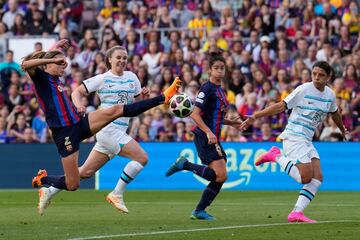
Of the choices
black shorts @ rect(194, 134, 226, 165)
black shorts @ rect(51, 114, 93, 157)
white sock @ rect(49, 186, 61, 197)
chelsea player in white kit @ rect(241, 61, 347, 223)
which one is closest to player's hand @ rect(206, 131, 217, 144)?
black shorts @ rect(194, 134, 226, 165)

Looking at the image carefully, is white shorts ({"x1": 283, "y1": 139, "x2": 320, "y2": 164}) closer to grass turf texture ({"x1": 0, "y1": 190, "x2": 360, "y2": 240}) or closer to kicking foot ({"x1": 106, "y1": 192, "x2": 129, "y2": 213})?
grass turf texture ({"x1": 0, "y1": 190, "x2": 360, "y2": 240})

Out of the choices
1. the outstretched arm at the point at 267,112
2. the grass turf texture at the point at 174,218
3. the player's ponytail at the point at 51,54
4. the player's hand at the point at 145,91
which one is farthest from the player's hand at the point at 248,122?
the player's ponytail at the point at 51,54

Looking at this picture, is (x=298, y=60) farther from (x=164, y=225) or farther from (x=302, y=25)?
(x=164, y=225)

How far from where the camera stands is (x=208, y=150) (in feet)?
49.2

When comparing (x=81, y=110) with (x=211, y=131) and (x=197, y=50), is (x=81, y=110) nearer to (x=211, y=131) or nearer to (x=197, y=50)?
(x=211, y=131)

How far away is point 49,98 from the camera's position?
1425 centimetres

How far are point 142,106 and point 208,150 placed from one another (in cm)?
176

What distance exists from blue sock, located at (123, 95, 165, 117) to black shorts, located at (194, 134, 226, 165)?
1518 mm

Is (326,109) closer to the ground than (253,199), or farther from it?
farther from it

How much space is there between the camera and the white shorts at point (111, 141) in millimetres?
16219

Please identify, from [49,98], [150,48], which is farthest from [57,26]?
[49,98]

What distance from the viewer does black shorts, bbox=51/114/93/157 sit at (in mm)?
14180

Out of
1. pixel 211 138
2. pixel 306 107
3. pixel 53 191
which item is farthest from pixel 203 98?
pixel 53 191

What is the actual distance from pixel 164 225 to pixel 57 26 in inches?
698
